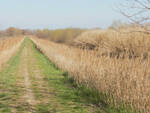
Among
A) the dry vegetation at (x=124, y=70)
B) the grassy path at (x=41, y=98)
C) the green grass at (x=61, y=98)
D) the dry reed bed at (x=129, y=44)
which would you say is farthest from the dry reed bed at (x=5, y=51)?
the dry reed bed at (x=129, y=44)

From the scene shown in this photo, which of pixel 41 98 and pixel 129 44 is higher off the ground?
pixel 129 44

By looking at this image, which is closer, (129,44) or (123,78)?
(123,78)

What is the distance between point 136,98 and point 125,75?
0.63 metres

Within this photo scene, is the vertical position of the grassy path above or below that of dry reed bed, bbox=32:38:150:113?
below

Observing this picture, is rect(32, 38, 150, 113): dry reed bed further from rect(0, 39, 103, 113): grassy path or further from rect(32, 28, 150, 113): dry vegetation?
rect(0, 39, 103, 113): grassy path

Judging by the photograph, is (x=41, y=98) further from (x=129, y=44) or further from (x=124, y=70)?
(x=129, y=44)

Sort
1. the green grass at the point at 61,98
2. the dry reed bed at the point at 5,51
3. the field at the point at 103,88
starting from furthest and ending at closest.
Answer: the dry reed bed at the point at 5,51, the green grass at the point at 61,98, the field at the point at 103,88

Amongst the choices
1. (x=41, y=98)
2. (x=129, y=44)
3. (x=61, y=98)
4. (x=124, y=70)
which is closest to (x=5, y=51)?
(x=41, y=98)

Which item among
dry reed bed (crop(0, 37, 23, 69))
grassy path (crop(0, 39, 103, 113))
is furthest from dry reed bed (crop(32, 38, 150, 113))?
dry reed bed (crop(0, 37, 23, 69))

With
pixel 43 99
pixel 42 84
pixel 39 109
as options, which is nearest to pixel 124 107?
pixel 39 109

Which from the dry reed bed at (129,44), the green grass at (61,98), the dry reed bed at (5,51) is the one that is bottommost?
the green grass at (61,98)

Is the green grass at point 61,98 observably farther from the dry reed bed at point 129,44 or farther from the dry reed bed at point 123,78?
the dry reed bed at point 129,44

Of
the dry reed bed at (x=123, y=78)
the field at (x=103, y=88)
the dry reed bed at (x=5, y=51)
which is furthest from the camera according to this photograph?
the dry reed bed at (x=5, y=51)

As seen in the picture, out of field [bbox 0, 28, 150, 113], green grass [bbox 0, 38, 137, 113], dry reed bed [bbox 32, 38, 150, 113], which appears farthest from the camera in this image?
green grass [bbox 0, 38, 137, 113]
